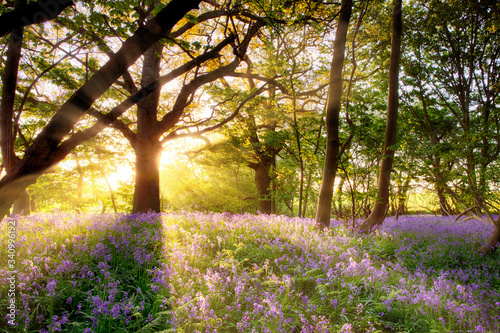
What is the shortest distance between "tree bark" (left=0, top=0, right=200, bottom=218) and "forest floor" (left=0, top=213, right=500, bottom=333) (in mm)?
1082

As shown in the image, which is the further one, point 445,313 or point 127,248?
point 127,248

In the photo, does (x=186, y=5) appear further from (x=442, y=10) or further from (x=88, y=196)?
(x=88, y=196)

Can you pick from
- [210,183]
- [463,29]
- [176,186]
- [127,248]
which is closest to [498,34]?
[463,29]

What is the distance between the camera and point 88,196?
78.6 feet

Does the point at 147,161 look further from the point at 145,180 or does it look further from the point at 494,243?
the point at 494,243

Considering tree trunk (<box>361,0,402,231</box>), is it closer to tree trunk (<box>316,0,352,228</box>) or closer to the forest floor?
tree trunk (<box>316,0,352,228</box>)

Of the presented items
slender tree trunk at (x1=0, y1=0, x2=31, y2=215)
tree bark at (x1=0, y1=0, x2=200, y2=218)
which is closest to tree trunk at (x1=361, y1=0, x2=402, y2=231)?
tree bark at (x1=0, y1=0, x2=200, y2=218)

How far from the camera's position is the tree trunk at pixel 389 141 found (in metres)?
8.09

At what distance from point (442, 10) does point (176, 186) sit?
2255 centimetres

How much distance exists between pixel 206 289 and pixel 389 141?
7.55 m

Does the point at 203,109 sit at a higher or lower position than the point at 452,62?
lower

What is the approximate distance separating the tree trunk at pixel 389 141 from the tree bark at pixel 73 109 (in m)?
7.34

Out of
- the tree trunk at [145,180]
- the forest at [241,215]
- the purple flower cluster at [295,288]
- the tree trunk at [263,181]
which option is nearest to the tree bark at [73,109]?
the forest at [241,215]

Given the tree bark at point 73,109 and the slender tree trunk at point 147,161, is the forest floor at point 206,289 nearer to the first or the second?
the tree bark at point 73,109
